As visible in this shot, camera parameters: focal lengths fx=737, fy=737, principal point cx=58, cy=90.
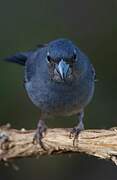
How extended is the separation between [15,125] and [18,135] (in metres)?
2.67

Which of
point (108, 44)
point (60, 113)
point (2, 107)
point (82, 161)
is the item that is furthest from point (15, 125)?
point (60, 113)

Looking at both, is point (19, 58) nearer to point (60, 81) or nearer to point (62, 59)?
point (60, 81)

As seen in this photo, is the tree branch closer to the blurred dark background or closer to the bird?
the bird

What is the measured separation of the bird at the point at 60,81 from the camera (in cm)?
516

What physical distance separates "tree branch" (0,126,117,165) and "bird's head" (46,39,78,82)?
0.40m

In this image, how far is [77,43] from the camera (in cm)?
815

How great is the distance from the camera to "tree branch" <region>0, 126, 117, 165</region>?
4.81m

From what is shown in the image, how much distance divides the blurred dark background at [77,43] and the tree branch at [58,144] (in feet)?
8.13

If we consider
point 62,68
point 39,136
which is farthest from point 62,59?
point 39,136

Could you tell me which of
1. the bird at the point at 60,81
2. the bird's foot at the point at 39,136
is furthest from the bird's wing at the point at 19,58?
the bird's foot at the point at 39,136

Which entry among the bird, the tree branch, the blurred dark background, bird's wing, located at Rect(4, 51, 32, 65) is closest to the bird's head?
the bird

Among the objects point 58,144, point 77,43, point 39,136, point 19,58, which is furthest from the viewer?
point 77,43

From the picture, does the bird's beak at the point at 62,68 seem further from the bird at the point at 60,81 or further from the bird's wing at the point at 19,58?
the bird's wing at the point at 19,58

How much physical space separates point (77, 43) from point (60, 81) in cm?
283
